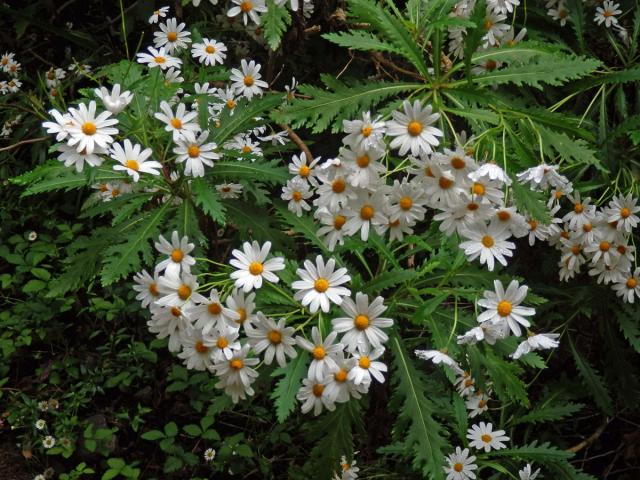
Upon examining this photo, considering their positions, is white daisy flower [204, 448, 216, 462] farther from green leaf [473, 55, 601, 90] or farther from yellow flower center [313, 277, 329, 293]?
green leaf [473, 55, 601, 90]

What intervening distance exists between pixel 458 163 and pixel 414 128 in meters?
0.13

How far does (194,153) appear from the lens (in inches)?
65.8

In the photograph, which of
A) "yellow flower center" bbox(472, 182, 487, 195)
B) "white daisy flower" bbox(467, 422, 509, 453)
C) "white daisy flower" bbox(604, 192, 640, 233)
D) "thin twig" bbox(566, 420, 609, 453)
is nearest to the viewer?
"yellow flower center" bbox(472, 182, 487, 195)

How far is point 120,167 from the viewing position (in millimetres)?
1499

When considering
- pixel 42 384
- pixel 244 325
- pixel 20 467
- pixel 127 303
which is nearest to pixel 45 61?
pixel 127 303

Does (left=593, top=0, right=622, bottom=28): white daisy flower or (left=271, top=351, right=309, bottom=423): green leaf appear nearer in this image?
(left=271, top=351, right=309, bottom=423): green leaf

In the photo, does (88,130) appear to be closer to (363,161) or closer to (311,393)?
(363,161)

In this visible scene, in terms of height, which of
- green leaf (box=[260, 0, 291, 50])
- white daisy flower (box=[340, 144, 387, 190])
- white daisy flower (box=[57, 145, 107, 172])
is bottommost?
white daisy flower (box=[57, 145, 107, 172])

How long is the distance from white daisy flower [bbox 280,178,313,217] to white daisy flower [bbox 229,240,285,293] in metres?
0.37

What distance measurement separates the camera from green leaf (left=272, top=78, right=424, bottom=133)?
1.63 m

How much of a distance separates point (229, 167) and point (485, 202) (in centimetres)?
77

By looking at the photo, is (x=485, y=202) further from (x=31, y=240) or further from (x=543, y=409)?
(x=31, y=240)

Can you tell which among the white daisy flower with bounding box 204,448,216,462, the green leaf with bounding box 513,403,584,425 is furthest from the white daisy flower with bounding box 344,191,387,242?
the white daisy flower with bounding box 204,448,216,462

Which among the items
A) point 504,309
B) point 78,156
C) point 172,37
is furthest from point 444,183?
point 172,37
